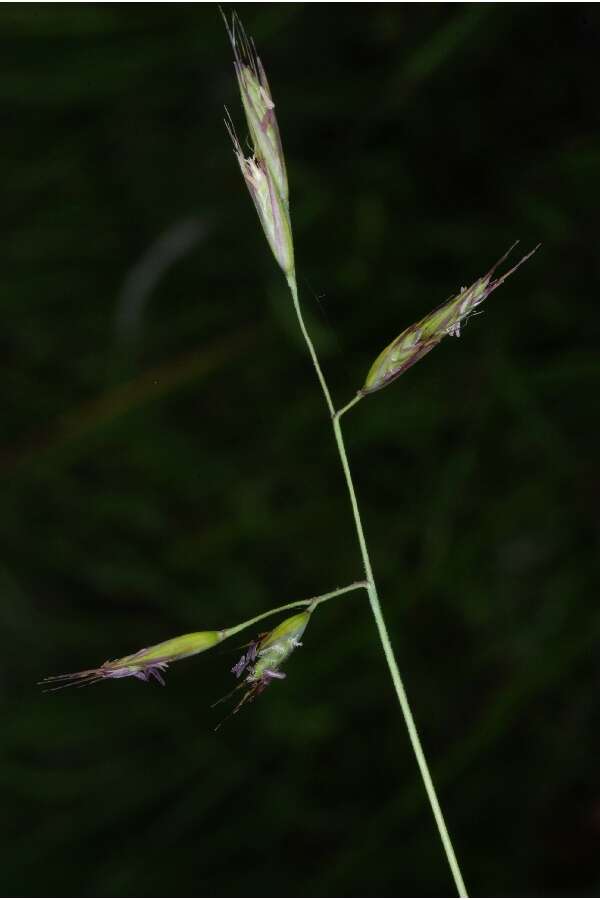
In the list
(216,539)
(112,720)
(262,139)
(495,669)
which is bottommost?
(495,669)

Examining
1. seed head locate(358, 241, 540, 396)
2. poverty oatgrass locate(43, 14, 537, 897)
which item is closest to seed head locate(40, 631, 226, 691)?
poverty oatgrass locate(43, 14, 537, 897)

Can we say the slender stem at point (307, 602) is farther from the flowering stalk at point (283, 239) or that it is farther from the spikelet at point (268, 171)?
the spikelet at point (268, 171)

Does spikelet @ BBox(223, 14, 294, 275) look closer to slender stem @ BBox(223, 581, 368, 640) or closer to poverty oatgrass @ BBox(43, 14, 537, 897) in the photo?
poverty oatgrass @ BBox(43, 14, 537, 897)

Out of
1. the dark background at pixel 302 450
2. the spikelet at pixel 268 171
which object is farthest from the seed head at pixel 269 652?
the dark background at pixel 302 450

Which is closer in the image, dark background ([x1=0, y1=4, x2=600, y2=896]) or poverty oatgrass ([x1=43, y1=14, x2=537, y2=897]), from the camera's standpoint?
poverty oatgrass ([x1=43, y1=14, x2=537, y2=897])

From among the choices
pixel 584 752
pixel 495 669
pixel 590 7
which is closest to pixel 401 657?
pixel 495 669

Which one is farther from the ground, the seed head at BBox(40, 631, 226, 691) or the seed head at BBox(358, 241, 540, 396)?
the seed head at BBox(358, 241, 540, 396)

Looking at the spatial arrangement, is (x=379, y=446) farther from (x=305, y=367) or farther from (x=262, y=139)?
(x=262, y=139)
